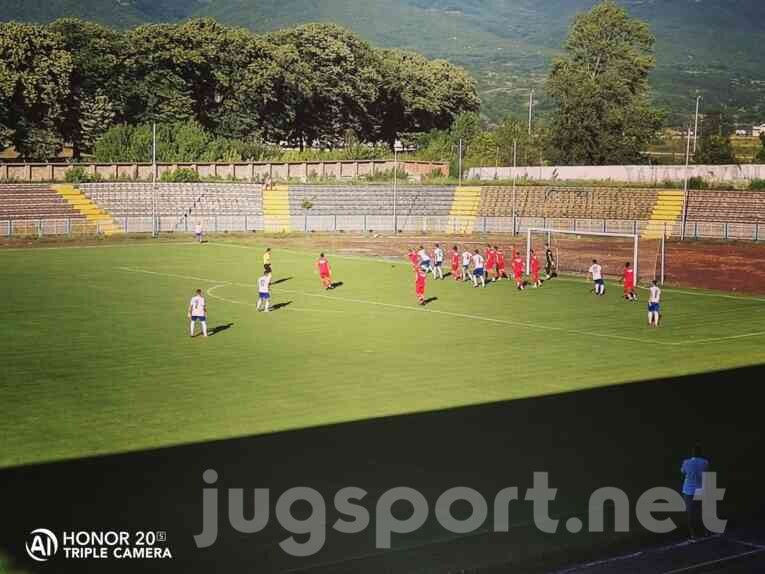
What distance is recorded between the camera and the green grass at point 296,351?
85.6 feet

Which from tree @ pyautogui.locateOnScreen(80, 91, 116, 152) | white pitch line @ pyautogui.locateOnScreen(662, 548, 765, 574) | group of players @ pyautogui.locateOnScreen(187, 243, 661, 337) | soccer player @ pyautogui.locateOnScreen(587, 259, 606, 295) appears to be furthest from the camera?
tree @ pyautogui.locateOnScreen(80, 91, 116, 152)

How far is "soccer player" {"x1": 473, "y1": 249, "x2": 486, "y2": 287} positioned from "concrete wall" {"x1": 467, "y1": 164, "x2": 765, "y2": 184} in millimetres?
44677

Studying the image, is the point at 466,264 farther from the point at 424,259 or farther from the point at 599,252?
the point at 599,252

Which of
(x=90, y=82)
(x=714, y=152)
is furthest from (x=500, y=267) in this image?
(x=90, y=82)

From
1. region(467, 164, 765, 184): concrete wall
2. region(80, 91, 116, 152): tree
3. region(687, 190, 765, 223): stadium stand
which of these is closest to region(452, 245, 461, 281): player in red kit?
region(687, 190, 765, 223): stadium stand

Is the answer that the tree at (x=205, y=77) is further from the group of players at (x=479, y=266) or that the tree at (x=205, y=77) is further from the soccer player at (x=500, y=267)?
the soccer player at (x=500, y=267)

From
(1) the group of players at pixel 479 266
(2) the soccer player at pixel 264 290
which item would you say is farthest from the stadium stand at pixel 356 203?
(2) the soccer player at pixel 264 290

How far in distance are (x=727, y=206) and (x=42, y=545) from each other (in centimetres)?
7552

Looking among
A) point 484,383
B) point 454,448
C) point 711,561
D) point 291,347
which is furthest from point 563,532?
point 291,347

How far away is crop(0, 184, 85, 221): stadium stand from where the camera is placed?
8244cm

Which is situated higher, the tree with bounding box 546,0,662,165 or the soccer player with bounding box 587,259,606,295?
the tree with bounding box 546,0,662,165

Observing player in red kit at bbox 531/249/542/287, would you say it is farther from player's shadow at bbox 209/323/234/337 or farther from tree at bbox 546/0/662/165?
tree at bbox 546/0/662/165

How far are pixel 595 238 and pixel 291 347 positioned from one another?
5252 cm

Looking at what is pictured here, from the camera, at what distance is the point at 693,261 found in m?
66.1
